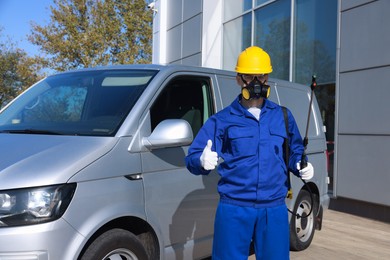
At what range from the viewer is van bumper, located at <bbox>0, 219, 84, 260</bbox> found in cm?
246

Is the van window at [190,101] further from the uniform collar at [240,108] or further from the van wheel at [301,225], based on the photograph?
the van wheel at [301,225]

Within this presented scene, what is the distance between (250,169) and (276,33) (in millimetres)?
9056

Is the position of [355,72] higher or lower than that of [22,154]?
higher

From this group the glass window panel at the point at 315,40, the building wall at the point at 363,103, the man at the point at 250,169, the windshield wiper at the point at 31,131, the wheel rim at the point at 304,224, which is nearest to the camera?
the man at the point at 250,169

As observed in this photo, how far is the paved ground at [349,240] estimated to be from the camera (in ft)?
17.3

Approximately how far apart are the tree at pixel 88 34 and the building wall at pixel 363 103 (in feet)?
63.5

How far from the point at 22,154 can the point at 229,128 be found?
51.1 inches

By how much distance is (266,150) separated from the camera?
107 inches

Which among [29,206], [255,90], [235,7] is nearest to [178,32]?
[235,7]

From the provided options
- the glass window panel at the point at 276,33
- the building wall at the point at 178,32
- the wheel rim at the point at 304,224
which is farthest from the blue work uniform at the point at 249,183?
the building wall at the point at 178,32

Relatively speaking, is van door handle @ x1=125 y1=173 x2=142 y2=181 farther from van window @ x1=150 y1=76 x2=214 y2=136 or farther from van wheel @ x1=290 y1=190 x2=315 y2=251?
van wheel @ x1=290 y1=190 x2=315 y2=251

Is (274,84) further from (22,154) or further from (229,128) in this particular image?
(22,154)

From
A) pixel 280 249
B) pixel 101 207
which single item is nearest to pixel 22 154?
pixel 101 207

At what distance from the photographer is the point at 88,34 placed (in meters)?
25.2
